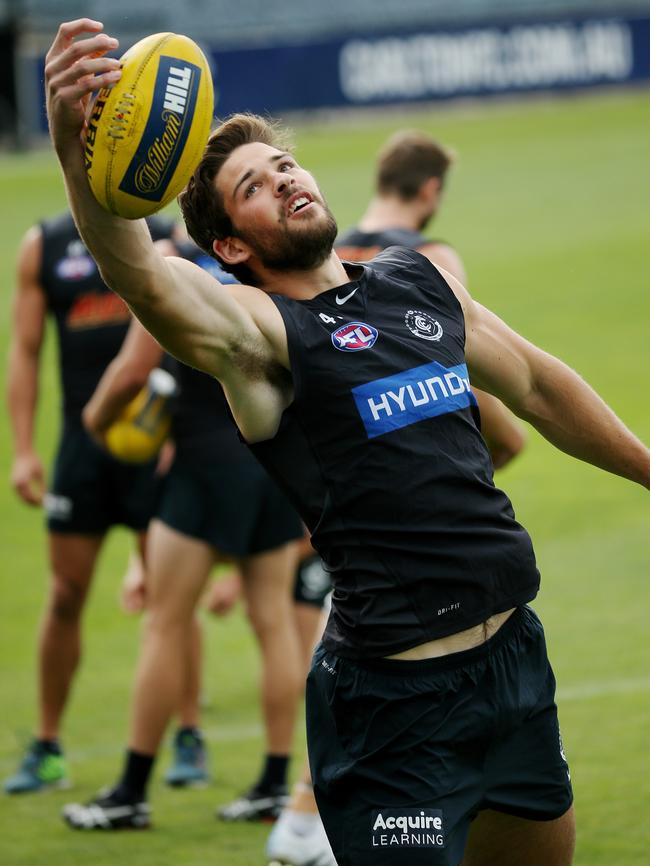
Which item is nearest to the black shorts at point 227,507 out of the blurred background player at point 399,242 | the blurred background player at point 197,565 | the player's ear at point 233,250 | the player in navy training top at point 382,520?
the blurred background player at point 197,565

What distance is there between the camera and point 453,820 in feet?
11.0

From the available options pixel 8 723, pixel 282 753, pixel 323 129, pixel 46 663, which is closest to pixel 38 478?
pixel 46 663

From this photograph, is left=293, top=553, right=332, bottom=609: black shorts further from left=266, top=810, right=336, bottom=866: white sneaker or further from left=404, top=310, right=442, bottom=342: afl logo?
left=404, top=310, right=442, bottom=342: afl logo

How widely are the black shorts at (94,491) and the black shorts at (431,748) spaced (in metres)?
3.18

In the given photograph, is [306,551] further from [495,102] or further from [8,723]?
[495,102]

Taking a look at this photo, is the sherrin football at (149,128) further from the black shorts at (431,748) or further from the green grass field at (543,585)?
the green grass field at (543,585)

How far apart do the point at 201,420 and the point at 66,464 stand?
930 millimetres

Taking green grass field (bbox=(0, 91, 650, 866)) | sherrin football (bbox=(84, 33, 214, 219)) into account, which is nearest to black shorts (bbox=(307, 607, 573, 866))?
sherrin football (bbox=(84, 33, 214, 219))

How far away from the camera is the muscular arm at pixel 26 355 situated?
679 centimetres

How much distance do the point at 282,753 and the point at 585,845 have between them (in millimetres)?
1272

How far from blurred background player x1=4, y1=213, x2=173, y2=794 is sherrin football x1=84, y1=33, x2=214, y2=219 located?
3.18m

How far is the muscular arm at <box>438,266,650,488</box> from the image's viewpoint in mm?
3783

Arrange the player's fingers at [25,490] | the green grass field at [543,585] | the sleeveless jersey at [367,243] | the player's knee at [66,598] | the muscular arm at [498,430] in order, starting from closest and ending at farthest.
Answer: the muscular arm at [498,430] → the green grass field at [543,585] → the sleeveless jersey at [367,243] → the player's knee at [66,598] → the player's fingers at [25,490]

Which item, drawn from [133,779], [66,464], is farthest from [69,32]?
[66,464]
